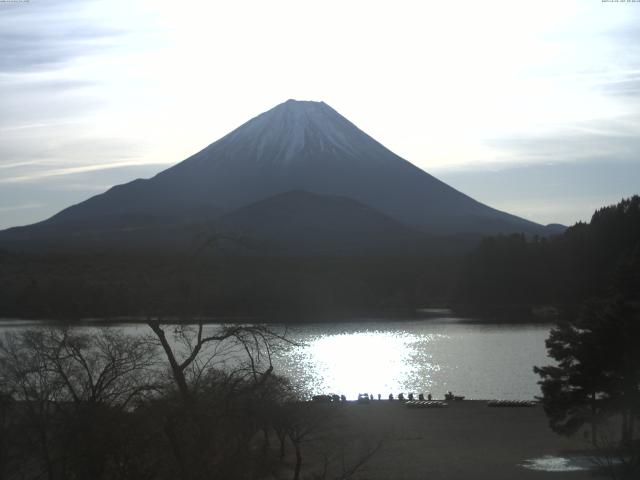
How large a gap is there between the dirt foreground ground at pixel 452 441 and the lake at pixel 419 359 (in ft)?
11.3

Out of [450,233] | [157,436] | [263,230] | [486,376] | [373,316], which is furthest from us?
[450,233]

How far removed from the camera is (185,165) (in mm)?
131000

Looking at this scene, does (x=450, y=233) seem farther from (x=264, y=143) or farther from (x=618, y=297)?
(x=618, y=297)

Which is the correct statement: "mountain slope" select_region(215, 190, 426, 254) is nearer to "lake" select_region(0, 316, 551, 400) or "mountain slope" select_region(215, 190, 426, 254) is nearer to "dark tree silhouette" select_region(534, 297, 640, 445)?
"lake" select_region(0, 316, 551, 400)


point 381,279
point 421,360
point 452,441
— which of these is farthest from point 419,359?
point 381,279

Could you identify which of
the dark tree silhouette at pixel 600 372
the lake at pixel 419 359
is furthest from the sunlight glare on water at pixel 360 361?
the dark tree silhouette at pixel 600 372

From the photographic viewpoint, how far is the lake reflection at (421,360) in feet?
90.6

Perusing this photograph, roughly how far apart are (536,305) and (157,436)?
58.0 metres

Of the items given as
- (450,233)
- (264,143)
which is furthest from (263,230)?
(264,143)

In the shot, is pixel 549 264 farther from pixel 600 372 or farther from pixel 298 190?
pixel 298 190

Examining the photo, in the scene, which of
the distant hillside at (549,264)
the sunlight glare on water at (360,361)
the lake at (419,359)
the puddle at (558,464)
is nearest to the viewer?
the puddle at (558,464)

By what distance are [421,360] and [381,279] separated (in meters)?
38.0

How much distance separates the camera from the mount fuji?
4318 inches

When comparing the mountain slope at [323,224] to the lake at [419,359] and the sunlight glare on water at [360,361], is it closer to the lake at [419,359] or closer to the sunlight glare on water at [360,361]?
the lake at [419,359]
